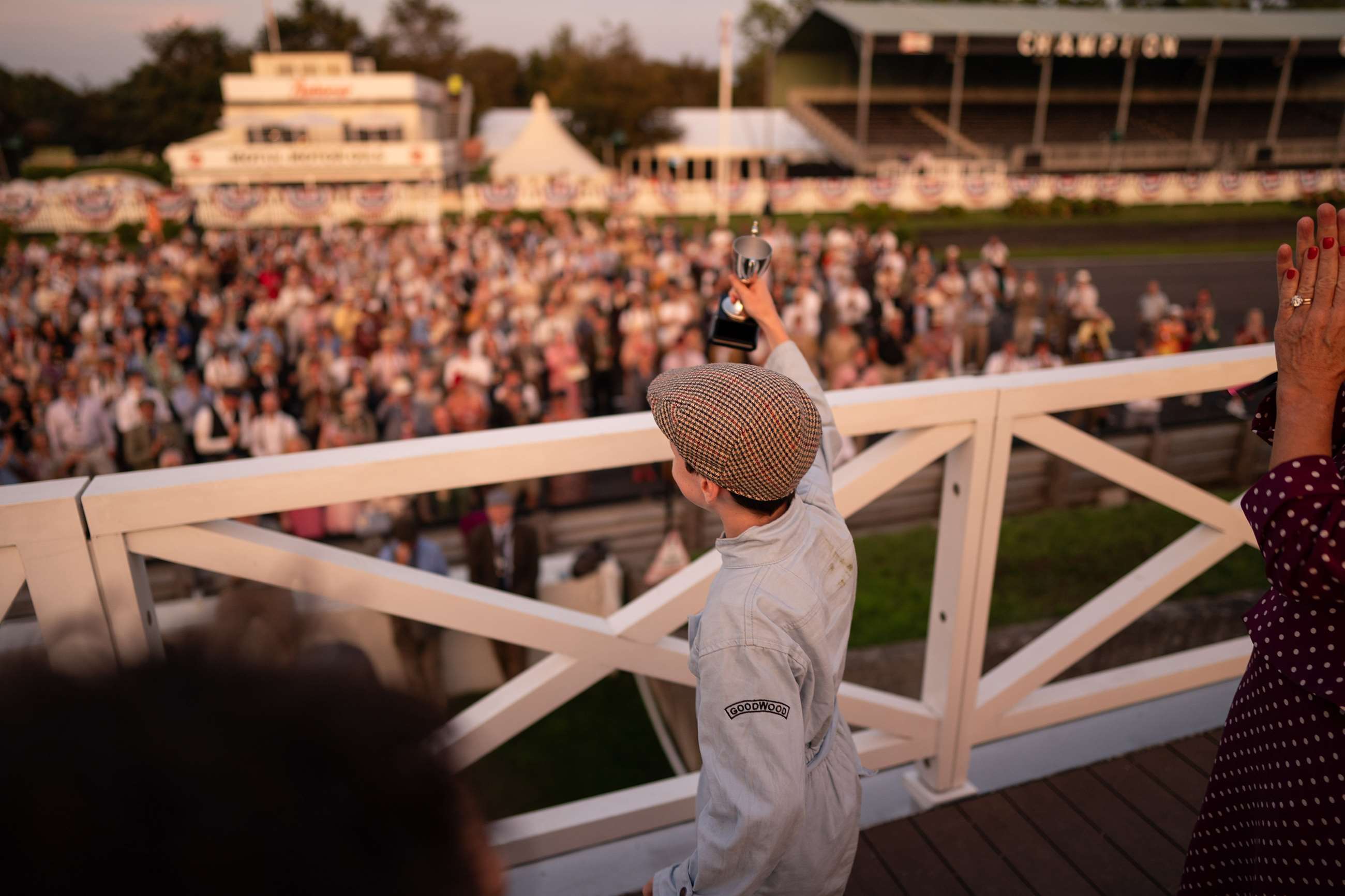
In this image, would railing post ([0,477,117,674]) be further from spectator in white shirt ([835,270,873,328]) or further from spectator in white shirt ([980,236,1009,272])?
spectator in white shirt ([980,236,1009,272])

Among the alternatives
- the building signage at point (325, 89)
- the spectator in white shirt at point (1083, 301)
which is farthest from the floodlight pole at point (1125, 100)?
the building signage at point (325, 89)

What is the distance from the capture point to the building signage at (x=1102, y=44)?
3762 cm

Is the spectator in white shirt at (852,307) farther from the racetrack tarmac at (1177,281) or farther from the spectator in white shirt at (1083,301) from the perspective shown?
the racetrack tarmac at (1177,281)

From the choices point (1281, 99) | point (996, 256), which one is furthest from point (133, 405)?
point (1281, 99)

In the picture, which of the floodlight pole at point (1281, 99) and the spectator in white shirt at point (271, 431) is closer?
the spectator in white shirt at point (271, 431)

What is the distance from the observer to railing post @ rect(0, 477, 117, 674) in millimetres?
1332

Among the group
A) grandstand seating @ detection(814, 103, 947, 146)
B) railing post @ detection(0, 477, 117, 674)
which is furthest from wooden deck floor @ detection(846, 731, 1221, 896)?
grandstand seating @ detection(814, 103, 947, 146)

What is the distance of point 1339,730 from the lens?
4.19ft

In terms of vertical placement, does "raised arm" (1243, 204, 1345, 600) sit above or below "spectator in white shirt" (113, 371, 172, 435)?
above

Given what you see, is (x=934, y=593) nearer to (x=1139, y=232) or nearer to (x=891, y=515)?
(x=891, y=515)

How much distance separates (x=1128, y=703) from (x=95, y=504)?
2689mm

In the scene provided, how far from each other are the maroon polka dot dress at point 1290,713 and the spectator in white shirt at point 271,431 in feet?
23.0

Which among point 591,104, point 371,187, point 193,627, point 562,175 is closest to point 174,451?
point 193,627

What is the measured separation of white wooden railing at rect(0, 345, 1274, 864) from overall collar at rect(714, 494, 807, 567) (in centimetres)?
42
